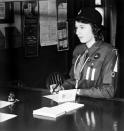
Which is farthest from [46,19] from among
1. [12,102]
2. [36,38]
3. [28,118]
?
[28,118]

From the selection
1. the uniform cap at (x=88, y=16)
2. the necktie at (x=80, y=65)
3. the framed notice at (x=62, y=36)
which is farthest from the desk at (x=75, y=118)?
the framed notice at (x=62, y=36)

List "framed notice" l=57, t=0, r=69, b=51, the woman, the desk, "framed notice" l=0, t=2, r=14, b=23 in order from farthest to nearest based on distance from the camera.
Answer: "framed notice" l=57, t=0, r=69, b=51, "framed notice" l=0, t=2, r=14, b=23, the woman, the desk

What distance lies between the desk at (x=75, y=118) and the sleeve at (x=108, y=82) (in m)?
0.06

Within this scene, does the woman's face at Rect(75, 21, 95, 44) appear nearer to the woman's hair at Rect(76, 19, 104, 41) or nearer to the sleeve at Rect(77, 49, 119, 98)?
the woman's hair at Rect(76, 19, 104, 41)

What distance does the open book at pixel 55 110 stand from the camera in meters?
2.11

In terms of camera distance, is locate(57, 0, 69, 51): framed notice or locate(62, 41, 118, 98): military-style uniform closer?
locate(62, 41, 118, 98): military-style uniform

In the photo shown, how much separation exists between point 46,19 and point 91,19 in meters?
1.85

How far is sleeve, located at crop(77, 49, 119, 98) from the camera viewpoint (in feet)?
8.41

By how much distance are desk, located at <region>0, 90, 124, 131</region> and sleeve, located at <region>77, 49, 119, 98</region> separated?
2.4 inches

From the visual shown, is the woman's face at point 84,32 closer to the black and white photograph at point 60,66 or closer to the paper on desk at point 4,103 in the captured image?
the black and white photograph at point 60,66

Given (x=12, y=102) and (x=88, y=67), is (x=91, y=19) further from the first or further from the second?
(x=12, y=102)

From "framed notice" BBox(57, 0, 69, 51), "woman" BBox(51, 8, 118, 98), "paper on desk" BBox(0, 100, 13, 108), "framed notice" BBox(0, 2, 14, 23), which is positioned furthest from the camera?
"framed notice" BBox(57, 0, 69, 51)

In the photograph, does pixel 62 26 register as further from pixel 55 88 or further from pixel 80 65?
pixel 55 88

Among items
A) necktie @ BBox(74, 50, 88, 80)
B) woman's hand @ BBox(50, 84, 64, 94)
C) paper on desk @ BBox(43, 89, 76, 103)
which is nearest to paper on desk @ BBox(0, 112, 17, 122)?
paper on desk @ BBox(43, 89, 76, 103)
